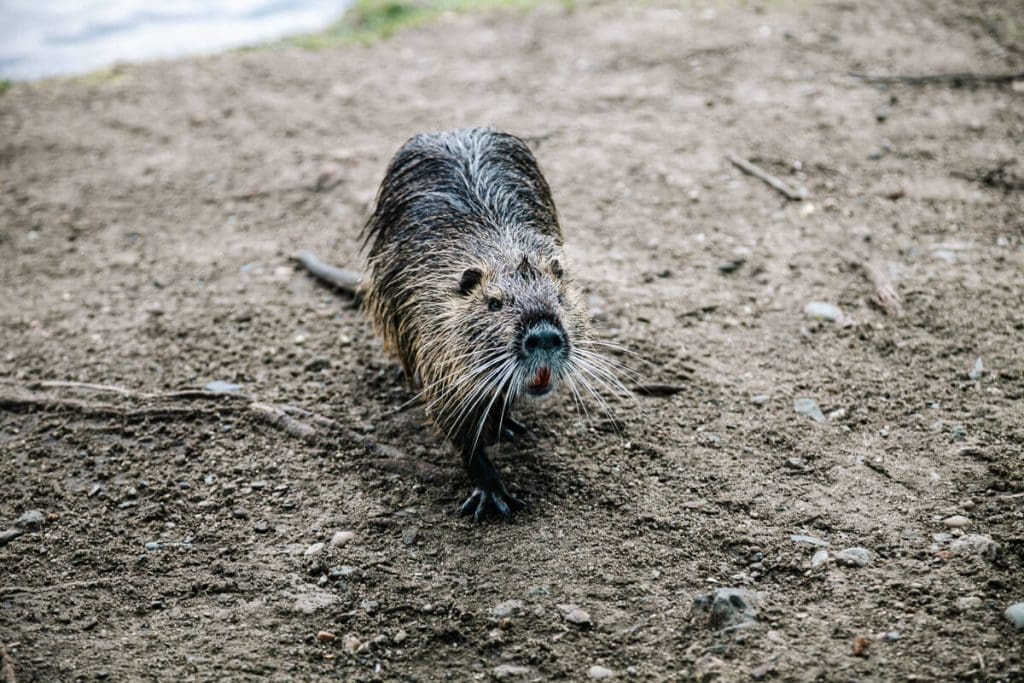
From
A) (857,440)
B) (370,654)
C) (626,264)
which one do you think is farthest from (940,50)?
(370,654)

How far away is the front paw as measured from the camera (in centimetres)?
316

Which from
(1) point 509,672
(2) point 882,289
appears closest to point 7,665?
(1) point 509,672

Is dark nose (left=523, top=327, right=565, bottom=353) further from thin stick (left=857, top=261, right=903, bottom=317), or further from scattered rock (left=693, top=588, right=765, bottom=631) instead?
thin stick (left=857, top=261, right=903, bottom=317)

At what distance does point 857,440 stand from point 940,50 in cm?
417

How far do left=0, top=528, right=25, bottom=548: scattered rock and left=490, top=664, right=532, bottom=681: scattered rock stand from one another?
5.97 ft

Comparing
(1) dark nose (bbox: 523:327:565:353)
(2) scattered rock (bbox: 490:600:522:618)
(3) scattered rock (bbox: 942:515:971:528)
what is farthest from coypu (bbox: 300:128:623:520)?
(3) scattered rock (bbox: 942:515:971:528)

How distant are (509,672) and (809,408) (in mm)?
1716

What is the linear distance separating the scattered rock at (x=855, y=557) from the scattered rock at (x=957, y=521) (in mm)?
299

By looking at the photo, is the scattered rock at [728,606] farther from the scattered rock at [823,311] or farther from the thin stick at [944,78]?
the thin stick at [944,78]

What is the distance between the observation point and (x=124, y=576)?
2.98 m

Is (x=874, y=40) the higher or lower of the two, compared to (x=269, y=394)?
higher

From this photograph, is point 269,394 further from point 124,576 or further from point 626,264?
point 626,264

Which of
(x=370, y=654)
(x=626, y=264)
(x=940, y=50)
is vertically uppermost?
(x=940, y=50)

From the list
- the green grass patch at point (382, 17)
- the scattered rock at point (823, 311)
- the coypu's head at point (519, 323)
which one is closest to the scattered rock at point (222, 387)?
the coypu's head at point (519, 323)
